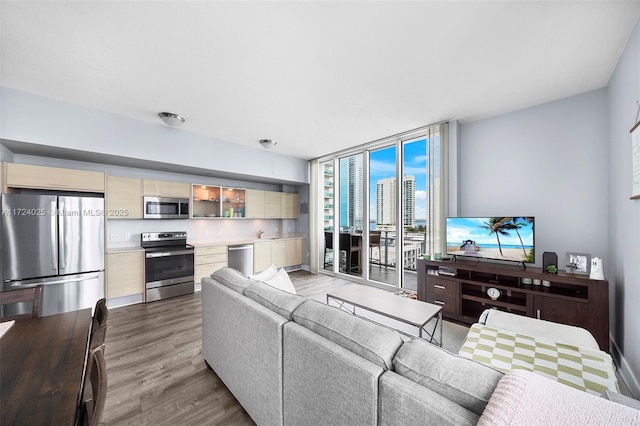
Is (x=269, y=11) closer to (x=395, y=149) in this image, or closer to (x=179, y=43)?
(x=179, y=43)

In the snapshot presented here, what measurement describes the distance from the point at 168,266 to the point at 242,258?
4.40 feet

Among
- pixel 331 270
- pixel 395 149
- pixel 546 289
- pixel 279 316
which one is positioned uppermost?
pixel 395 149

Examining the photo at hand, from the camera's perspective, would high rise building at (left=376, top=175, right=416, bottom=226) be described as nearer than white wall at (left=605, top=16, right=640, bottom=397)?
No

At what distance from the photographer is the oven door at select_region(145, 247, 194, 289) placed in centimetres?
386

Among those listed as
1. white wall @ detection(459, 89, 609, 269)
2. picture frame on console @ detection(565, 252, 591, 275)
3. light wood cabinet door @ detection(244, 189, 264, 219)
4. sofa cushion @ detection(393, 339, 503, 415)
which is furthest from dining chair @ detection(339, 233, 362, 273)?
sofa cushion @ detection(393, 339, 503, 415)

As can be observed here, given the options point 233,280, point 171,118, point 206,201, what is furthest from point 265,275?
point 206,201

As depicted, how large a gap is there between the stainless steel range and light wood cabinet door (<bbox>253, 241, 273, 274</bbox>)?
49.6 inches

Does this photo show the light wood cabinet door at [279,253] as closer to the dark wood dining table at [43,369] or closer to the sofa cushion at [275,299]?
the sofa cushion at [275,299]

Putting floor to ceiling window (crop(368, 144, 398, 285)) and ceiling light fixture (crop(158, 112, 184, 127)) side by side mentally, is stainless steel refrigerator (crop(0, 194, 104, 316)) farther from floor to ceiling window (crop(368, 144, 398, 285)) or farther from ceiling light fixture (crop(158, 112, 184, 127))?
floor to ceiling window (crop(368, 144, 398, 285))

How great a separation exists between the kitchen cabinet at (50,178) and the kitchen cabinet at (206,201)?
140cm

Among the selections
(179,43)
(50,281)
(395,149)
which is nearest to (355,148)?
(395,149)

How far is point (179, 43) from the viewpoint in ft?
6.52

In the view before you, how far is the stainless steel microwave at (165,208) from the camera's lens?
4055 millimetres

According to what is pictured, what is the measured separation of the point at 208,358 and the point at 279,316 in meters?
1.21
